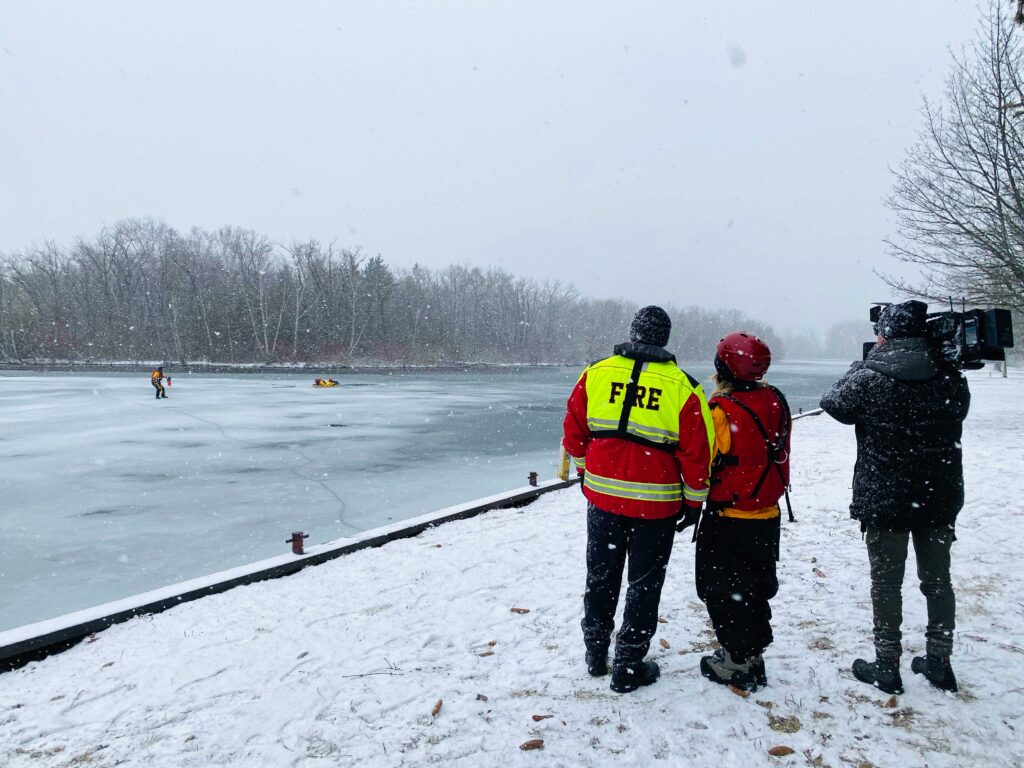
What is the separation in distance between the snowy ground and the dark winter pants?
245 mm

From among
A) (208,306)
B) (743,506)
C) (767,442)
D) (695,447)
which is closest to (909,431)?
(767,442)

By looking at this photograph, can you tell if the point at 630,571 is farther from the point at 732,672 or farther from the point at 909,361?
the point at 909,361

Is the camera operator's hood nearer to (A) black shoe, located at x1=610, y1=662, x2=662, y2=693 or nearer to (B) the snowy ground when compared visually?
(B) the snowy ground

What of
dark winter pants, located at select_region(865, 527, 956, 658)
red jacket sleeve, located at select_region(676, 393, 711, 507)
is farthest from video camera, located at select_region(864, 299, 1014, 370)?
red jacket sleeve, located at select_region(676, 393, 711, 507)

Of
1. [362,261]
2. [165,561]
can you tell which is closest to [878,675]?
[165,561]

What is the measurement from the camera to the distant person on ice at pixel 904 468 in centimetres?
263

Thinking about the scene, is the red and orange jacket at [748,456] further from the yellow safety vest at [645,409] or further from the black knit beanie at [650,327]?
the black knit beanie at [650,327]

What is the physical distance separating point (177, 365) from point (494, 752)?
6695cm

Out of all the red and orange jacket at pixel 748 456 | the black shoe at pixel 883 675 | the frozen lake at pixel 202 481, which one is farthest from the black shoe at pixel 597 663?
the frozen lake at pixel 202 481

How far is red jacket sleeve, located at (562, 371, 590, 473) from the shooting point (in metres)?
2.98

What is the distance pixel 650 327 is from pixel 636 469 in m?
0.71

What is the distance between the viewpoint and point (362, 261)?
2970 inches

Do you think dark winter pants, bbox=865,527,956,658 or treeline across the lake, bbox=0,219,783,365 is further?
treeline across the lake, bbox=0,219,783,365

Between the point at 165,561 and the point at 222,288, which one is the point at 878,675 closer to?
the point at 165,561
